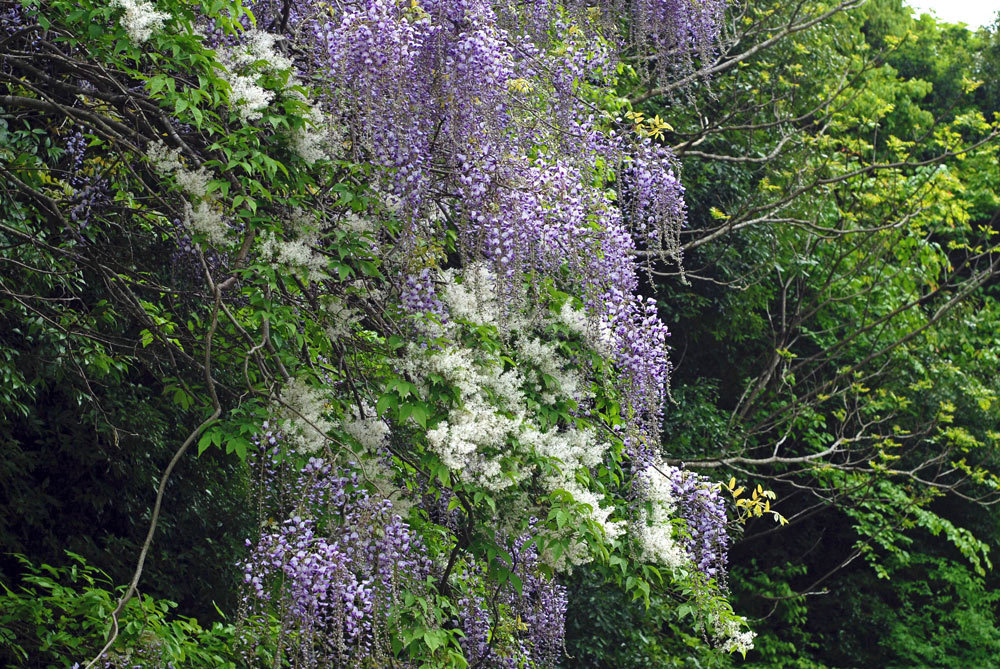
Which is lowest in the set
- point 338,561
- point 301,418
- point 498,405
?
point 338,561

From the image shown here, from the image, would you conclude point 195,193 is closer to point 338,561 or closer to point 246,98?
point 246,98

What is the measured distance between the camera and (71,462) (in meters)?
5.76

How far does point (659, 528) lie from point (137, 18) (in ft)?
8.56

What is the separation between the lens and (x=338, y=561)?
324cm

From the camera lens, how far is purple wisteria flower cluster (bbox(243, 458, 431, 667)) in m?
3.24

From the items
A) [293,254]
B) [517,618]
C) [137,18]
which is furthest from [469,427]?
[517,618]

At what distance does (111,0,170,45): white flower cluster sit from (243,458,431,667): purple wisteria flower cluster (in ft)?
4.58

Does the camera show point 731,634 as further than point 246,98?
Yes

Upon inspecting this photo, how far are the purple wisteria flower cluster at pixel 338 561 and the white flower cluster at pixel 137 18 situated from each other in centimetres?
140

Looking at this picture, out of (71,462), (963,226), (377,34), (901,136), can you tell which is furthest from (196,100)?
(901,136)

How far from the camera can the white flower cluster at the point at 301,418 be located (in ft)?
10.9

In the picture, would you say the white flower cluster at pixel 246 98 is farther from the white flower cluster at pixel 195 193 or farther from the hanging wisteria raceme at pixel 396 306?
the white flower cluster at pixel 195 193

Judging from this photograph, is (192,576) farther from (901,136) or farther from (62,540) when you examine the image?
(901,136)

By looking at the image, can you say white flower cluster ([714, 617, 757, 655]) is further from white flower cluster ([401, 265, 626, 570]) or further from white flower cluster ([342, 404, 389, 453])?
white flower cluster ([342, 404, 389, 453])
